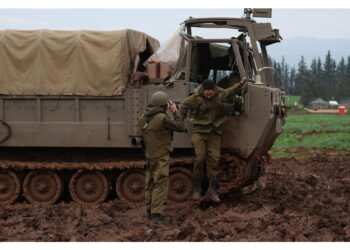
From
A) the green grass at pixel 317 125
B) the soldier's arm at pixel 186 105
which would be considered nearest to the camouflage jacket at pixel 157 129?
the soldier's arm at pixel 186 105

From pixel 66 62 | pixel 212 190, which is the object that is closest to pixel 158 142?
pixel 212 190

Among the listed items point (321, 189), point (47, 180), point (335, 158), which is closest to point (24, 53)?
point (47, 180)

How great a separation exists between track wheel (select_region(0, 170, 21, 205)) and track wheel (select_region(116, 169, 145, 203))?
6.42 feet

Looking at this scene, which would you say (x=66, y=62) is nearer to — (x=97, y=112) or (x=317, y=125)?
(x=97, y=112)

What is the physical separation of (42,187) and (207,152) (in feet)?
10.6

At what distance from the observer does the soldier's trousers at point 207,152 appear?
9.27m

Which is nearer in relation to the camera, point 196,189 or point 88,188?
point 196,189

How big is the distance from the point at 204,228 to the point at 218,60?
14.0 ft

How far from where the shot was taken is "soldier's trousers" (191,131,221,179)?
9266 millimetres

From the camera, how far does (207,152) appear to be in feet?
30.6

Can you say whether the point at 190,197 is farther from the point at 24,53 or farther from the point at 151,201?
the point at 24,53

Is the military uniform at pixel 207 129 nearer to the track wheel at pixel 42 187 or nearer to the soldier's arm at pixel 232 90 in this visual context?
the soldier's arm at pixel 232 90

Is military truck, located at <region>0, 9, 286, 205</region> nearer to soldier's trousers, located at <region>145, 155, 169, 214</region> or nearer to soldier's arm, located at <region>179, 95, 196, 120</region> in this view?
soldier's arm, located at <region>179, 95, 196, 120</region>

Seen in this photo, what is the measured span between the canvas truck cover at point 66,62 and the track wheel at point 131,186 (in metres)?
1.52
